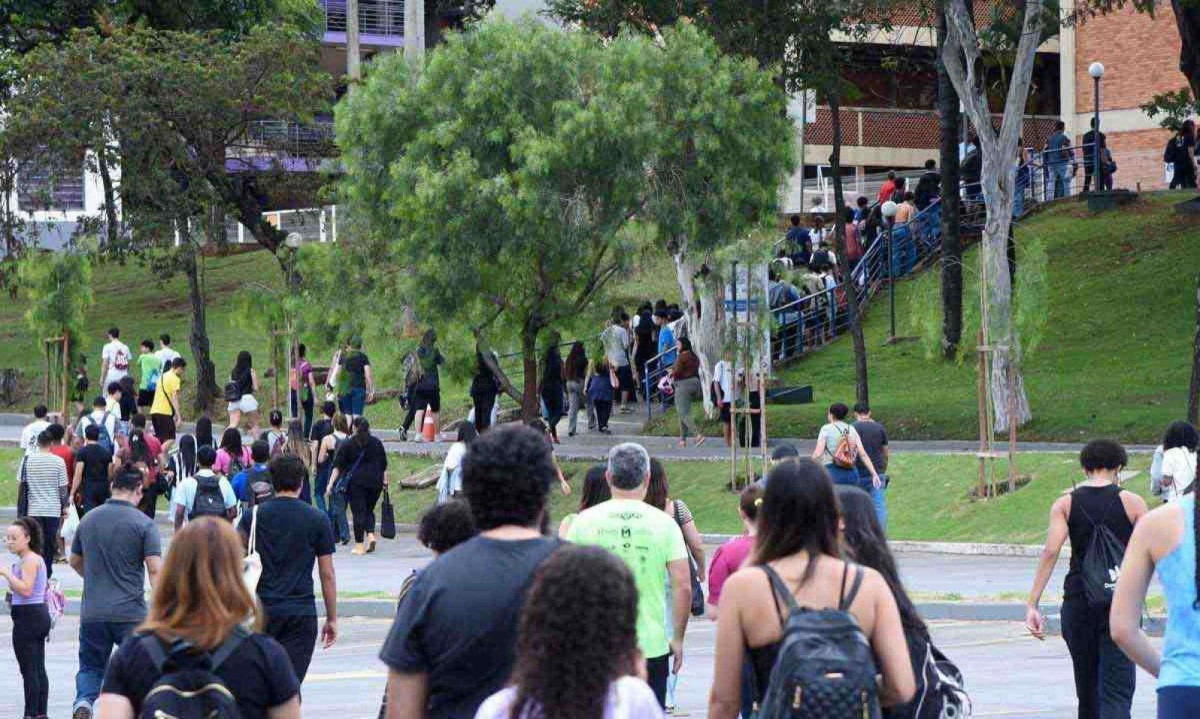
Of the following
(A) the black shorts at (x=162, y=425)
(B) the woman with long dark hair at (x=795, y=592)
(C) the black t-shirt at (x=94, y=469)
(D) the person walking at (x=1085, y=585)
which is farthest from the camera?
(A) the black shorts at (x=162, y=425)

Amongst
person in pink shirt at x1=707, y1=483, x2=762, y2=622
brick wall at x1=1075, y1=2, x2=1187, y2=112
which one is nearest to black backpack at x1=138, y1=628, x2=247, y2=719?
person in pink shirt at x1=707, y1=483, x2=762, y2=622

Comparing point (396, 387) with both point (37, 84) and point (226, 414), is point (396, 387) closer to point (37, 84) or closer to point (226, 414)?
point (226, 414)

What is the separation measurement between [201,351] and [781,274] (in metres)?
13.5

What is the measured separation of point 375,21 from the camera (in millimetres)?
61375

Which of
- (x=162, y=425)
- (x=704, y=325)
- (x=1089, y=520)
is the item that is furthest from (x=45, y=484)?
(x=704, y=325)

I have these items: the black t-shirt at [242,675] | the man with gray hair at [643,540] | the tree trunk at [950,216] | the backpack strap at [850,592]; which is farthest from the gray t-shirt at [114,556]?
the tree trunk at [950,216]

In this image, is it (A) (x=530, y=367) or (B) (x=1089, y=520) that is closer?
(B) (x=1089, y=520)

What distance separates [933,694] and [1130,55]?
47.3 m

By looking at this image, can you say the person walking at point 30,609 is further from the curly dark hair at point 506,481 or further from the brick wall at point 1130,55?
the brick wall at point 1130,55

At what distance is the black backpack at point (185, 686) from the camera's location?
5418 mm

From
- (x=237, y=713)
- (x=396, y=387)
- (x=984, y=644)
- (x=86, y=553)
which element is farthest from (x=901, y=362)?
(x=237, y=713)

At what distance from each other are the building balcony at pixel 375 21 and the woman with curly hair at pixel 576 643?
188 ft

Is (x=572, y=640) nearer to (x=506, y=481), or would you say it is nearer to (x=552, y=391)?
(x=506, y=481)

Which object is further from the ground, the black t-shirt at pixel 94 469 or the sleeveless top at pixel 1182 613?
the sleeveless top at pixel 1182 613
